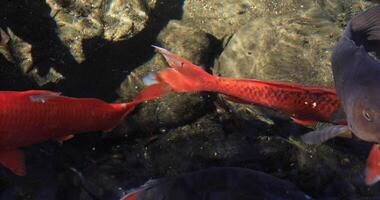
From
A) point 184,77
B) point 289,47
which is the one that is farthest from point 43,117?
point 289,47

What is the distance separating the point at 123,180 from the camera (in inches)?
169

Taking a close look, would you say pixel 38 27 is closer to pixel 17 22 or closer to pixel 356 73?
pixel 17 22

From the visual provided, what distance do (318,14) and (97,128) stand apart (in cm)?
366

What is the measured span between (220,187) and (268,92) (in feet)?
4.22

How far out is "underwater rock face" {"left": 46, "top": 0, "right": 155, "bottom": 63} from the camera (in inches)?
197

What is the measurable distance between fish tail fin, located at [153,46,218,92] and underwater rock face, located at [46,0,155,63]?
1817mm

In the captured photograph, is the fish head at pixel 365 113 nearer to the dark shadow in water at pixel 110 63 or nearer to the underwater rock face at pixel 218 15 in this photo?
the dark shadow in water at pixel 110 63

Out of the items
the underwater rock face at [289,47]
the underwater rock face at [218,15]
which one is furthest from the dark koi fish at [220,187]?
the underwater rock face at [218,15]

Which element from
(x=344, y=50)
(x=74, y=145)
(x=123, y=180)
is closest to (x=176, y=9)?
(x=74, y=145)

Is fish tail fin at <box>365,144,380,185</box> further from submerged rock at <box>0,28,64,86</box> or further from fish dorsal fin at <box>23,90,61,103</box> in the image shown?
submerged rock at <box>0,28,64,86</box>

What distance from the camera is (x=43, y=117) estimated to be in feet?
11.0

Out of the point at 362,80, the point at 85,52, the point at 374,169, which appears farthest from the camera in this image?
the point at 85,52

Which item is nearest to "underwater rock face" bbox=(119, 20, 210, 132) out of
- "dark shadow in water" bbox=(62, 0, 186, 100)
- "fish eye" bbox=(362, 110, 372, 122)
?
"dark shadow in water" bbox=(62, 0, 186, 100)

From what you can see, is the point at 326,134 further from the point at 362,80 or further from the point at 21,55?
the point at 21,55
